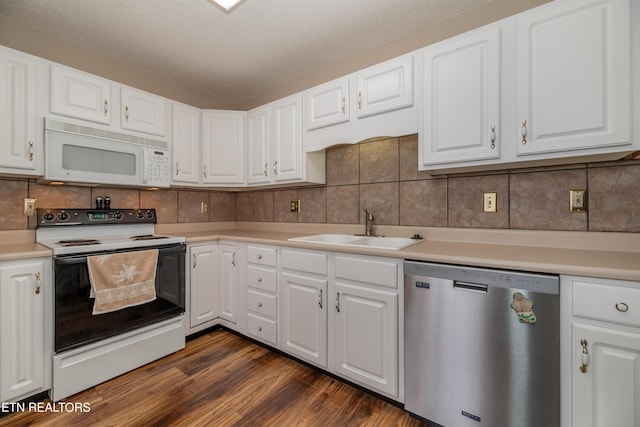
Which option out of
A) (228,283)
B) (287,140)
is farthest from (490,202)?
(228,283)

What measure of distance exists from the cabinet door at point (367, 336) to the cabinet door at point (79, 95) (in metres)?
2.13

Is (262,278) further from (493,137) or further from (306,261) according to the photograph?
(493,137)

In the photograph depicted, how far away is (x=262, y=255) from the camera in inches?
86.0

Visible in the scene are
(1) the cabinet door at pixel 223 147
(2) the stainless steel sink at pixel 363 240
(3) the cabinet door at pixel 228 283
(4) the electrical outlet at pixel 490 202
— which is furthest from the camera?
(1) the cabinet door at pixel 223 147

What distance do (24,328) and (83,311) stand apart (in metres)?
0.25

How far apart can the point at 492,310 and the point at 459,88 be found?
1196mm

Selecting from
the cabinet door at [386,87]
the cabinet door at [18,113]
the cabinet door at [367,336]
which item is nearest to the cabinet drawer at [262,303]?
the cabinet door at [367,336]

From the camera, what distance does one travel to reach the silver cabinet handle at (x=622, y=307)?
3.31 feet

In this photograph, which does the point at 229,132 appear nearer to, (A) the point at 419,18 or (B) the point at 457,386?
(A) the point at 419,18

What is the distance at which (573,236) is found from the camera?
60.5 inches

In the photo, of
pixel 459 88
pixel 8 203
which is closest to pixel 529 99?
pixel 459 88

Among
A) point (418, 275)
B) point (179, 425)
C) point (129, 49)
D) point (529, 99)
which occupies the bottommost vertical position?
point (179, 425)

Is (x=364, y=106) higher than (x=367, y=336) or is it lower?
higher

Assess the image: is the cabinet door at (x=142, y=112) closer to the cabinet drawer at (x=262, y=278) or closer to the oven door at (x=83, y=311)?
the oven door at (x=83, y=311)
